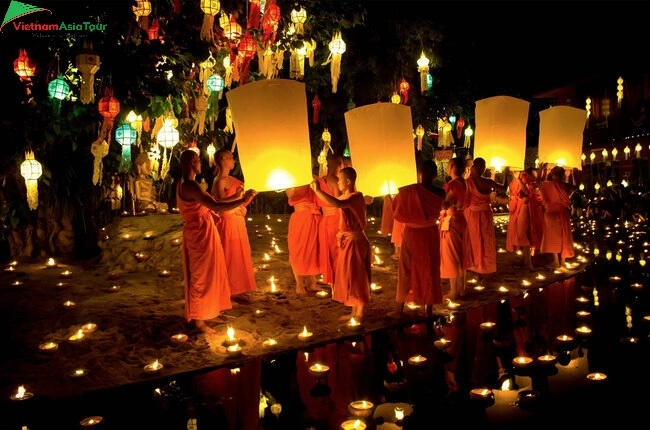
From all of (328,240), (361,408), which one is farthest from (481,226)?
(361,408)

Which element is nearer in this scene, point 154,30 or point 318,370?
point 318,370

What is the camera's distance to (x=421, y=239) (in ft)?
18.2

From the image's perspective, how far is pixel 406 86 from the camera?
464 inches

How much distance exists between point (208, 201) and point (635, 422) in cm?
399

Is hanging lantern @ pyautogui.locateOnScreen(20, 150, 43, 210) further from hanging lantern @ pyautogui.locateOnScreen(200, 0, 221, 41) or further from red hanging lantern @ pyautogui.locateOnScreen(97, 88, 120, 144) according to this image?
hanging lantern @ pyautogui.locateOnScreen(200, 0, 221, 41)

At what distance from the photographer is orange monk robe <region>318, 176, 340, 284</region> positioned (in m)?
6.65

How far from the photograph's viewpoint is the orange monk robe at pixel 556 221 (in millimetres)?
8477

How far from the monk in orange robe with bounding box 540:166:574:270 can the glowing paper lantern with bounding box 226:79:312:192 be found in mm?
5784

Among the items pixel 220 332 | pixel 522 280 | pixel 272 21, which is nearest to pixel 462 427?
pixel 220 332

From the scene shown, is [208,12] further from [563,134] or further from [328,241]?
[563,134]

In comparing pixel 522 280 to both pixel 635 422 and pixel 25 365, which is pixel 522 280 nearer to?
pixel 635 422

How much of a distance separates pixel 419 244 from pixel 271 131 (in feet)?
7.47

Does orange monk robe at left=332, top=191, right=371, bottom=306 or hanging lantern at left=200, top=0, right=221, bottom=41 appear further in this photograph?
hanging lantern at left=200, top=0, right=221, bottom=41

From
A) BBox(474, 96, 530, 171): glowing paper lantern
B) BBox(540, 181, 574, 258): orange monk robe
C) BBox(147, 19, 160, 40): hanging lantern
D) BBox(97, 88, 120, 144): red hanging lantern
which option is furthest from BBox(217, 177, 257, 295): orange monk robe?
BBox(540, 181, 574, 258): orange monk robe
